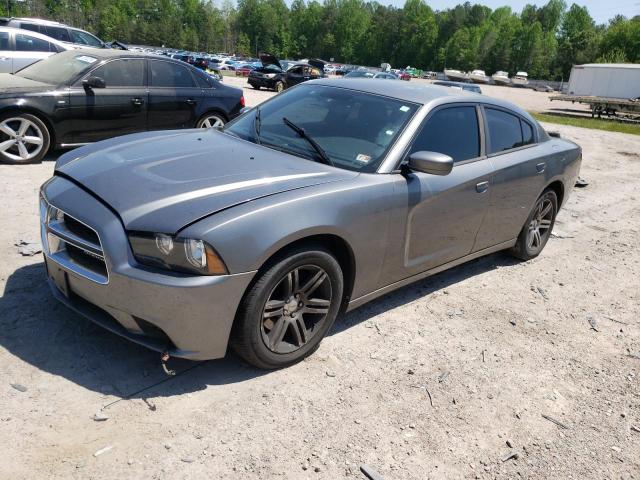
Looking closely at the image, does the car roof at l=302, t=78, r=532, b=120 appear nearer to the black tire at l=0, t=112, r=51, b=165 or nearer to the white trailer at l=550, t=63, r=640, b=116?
the black tire at l=0, t=112, r=51, b=165

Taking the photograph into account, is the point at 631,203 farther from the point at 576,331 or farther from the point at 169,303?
the point at 169,303

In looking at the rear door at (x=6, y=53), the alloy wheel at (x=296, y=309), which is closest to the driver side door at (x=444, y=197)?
the alloy wheel at (x=296, y=309)

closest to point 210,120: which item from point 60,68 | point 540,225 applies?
point 60,68

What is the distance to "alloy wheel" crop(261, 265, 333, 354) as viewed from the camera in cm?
308

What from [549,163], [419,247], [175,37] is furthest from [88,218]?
[175,37]

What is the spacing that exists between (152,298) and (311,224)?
3.02ft

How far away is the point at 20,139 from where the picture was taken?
6.95m

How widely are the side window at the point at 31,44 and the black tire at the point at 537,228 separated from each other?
36.0ft

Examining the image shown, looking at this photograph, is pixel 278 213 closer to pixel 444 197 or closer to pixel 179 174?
pixel 179 174

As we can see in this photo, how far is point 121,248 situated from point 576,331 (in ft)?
11.2

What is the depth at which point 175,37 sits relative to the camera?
123 m

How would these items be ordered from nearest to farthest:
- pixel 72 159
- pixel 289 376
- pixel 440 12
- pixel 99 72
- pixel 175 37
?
pixel 289 376 < pixel 72 159 < pixel 99 72 < pixel 175 37 < pixel 440 12

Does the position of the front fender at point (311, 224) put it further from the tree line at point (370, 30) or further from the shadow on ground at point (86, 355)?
the tree line at point (370, 30)

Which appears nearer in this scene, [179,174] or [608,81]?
[179,174]
